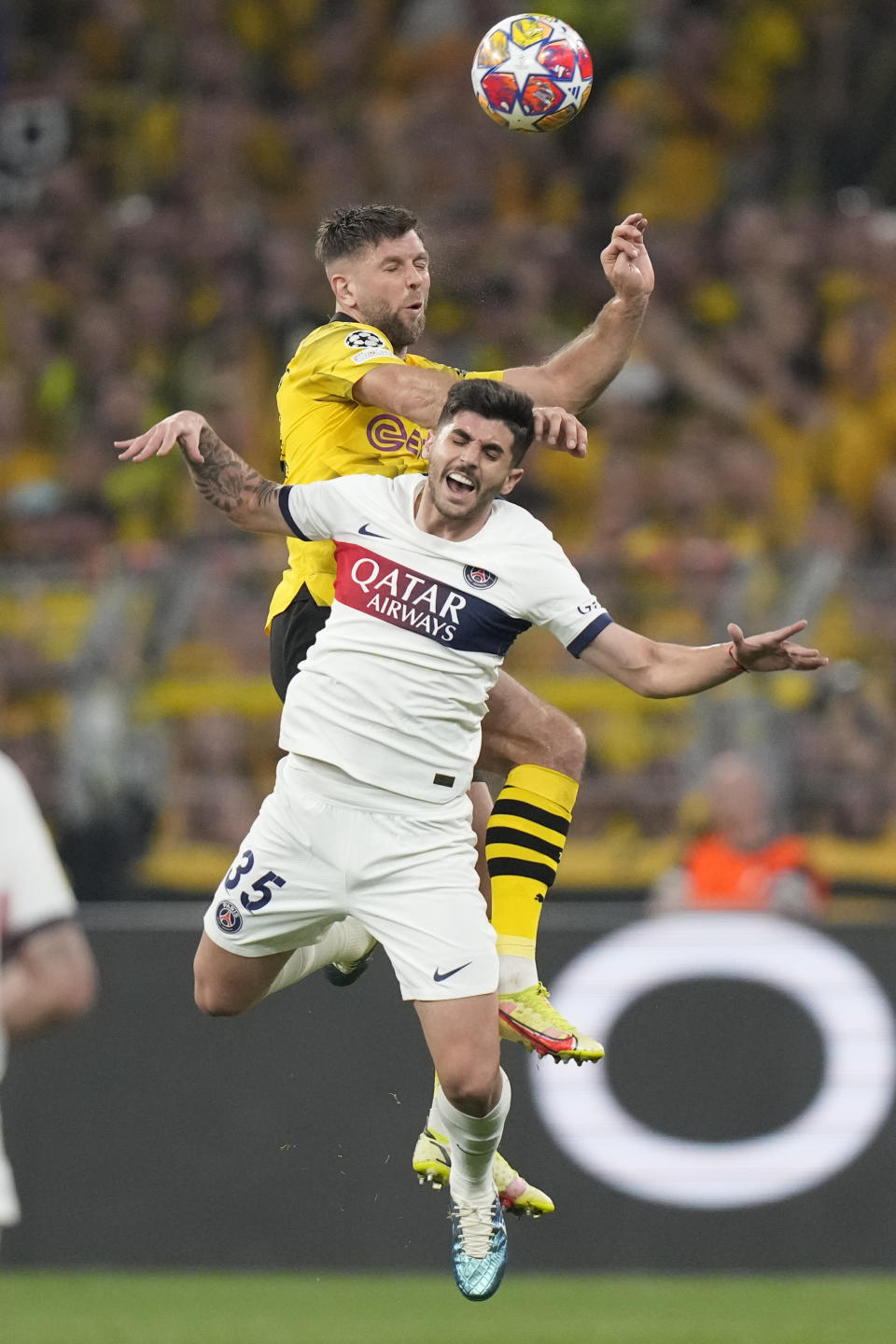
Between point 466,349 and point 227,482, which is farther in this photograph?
point 466,349

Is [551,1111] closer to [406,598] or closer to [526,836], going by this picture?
[526,836]

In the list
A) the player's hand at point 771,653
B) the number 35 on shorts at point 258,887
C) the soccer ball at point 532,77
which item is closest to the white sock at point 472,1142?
the number 35 on shorts at point 258,887

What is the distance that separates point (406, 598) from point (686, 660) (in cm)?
79

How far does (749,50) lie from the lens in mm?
12688

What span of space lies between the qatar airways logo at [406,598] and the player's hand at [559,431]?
51 cm

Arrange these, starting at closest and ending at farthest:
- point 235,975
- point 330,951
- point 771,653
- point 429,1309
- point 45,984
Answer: point 45,984
point 771,653
point 235,975
point 330,951
point 429,1309

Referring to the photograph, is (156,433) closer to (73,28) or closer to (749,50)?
(749,50)

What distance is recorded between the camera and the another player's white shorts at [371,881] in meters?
6.05

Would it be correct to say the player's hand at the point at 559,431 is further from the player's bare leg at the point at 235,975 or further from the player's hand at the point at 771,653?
the player's bare leg at the point at 235,975

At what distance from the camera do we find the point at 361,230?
6.36 m

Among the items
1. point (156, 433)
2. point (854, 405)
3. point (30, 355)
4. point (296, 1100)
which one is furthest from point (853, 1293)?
point (30, 355)

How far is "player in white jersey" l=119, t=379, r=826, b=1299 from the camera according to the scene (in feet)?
19.8

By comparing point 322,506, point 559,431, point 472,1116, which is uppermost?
point 559,431

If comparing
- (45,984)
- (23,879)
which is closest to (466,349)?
(23,879)
